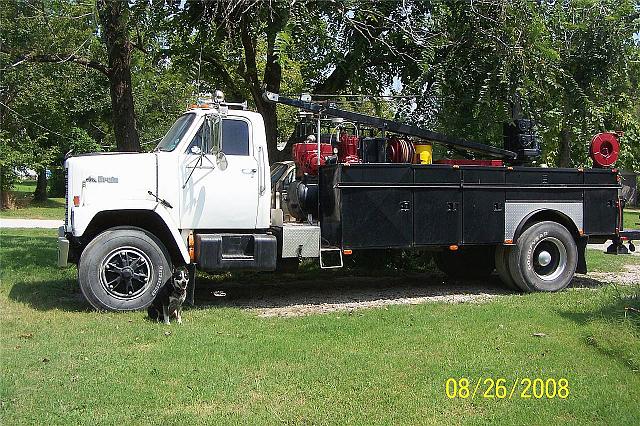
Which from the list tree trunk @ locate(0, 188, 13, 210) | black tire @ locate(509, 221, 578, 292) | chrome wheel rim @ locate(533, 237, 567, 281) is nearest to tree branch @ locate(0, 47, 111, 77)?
black tire @ locate(509, 221, 578, 292)

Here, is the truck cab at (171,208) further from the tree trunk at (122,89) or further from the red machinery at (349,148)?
the tree trunk at (122,89)

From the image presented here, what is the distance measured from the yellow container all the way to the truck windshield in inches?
141

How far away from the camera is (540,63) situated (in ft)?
38.3

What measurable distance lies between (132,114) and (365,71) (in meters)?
4.28

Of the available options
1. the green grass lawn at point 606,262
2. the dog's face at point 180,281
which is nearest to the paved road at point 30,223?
the dog's face at point 180,281

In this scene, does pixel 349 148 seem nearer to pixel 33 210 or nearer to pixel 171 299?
pixel 171 299

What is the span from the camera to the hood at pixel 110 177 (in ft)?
28.5

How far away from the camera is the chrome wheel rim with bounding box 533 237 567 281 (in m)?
10.8

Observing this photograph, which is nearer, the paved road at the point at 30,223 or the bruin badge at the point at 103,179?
the bruin badge at the point at 103,179

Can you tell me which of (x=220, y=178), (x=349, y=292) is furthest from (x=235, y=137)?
(x=349, y=292)

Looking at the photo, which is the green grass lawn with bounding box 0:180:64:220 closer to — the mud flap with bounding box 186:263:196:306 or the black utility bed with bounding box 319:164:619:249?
the mud flap with bounding box 186:263:196:306

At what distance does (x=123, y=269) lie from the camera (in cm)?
877
